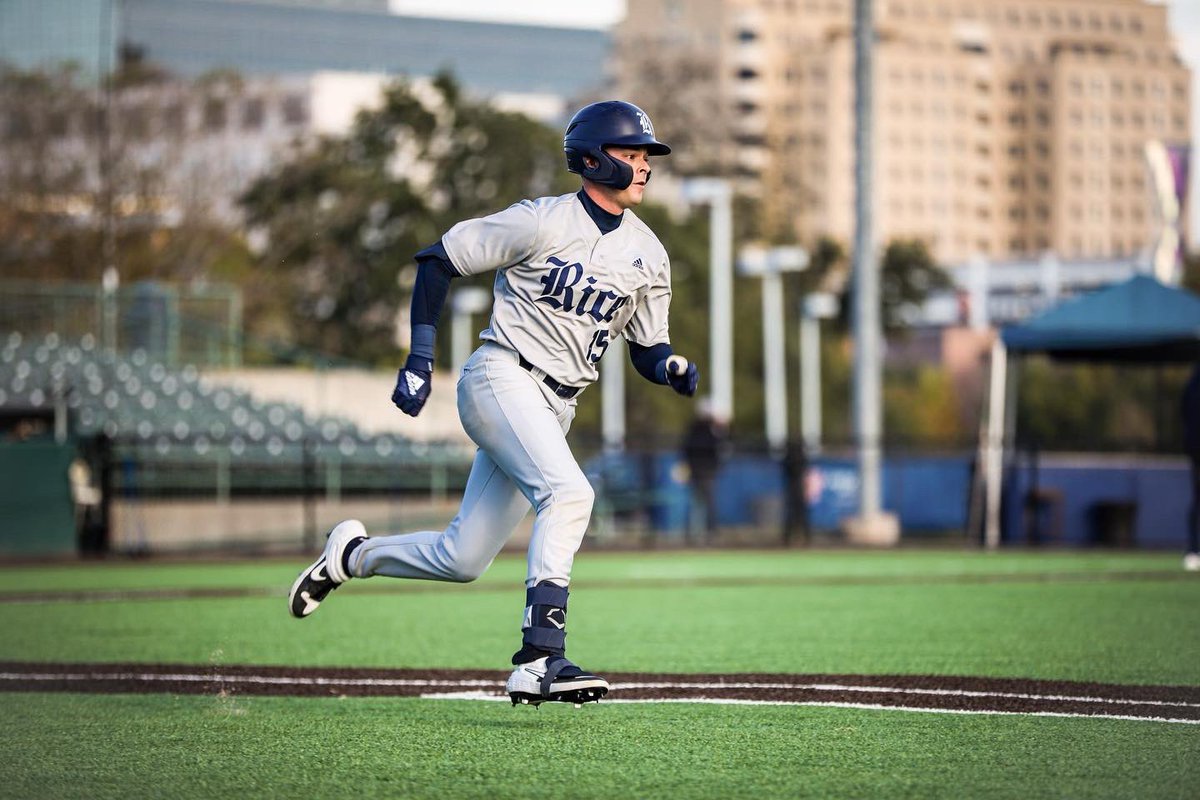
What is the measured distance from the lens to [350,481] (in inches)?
1154

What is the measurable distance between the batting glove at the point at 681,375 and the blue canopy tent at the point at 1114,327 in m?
16.0

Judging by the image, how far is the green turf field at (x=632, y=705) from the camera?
5.57m

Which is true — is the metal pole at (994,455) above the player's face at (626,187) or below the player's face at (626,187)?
below

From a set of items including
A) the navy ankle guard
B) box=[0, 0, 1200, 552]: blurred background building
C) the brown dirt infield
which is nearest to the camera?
the navy ankle guard

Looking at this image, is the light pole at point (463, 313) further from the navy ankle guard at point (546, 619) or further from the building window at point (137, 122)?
the navy ankle guard at point (546, 619)

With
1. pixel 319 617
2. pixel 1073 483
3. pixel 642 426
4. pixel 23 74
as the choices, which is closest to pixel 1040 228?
pixel 642 426

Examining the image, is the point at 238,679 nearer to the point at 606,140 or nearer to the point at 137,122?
the point at 606,140

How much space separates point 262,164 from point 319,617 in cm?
4283

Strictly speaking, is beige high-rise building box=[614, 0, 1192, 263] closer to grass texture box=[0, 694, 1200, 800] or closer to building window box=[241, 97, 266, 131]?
building window box=[241, 97, 266, 131]

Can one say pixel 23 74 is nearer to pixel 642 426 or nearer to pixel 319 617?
pixel 642 426

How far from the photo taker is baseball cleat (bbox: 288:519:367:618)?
24.7 ft

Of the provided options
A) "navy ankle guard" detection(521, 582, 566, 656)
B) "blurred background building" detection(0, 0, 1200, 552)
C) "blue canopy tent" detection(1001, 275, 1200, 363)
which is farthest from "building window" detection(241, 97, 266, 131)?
"navy ankle guard" detection(521, 582, 566, 656)

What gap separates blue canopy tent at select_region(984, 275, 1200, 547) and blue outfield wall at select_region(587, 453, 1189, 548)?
2.02 metres

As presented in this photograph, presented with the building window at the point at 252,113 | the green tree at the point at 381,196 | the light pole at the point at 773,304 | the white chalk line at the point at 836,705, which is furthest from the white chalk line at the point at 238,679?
the building window at the point at 252,113
